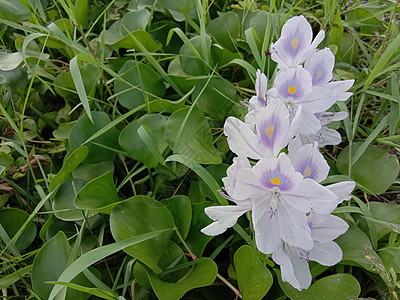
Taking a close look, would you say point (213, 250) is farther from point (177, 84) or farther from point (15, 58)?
point (15, 58)

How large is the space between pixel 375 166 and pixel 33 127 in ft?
2.83

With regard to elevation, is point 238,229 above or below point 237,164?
below

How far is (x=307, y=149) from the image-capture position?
1.65 feet

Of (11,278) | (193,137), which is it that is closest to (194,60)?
(193,137)

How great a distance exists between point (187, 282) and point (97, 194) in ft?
0.77

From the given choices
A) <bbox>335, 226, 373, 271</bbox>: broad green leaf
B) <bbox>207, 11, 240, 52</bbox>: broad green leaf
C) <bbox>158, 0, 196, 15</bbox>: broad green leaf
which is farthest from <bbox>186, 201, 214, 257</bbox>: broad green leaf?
<bbox>158, 0, 196, 15</bbox>: broad green leaf

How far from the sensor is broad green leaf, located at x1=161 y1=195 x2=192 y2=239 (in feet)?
2.40

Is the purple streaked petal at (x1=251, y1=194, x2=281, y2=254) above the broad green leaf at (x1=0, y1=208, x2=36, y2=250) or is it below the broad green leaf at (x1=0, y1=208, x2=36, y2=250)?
above

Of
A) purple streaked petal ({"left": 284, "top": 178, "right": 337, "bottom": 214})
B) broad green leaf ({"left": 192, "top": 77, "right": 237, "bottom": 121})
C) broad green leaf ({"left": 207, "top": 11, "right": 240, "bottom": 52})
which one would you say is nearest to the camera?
purple streaked petal ({"left": 284, "top": 178, "right": 337, "bottom": 214})

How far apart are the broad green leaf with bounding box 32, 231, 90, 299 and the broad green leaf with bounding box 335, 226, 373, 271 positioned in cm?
48

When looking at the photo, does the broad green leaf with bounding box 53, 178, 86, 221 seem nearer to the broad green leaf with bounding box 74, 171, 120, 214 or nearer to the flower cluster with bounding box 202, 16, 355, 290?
the broad green leaf with bounding box 74, 171, 120, 214

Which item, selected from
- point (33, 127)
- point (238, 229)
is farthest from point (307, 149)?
point (33, 127)

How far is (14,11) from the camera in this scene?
43.9 inches

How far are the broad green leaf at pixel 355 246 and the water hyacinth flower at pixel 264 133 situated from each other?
0.29 m
